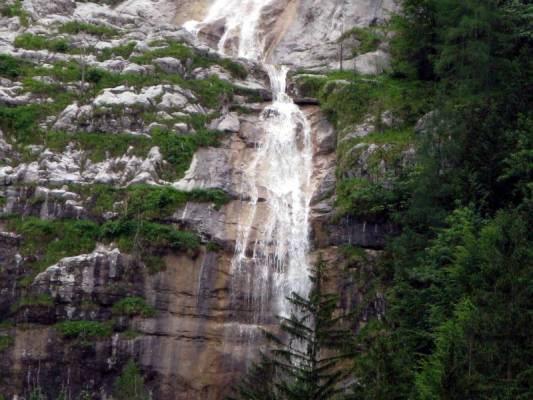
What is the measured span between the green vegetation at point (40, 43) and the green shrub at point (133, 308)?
19473 mm

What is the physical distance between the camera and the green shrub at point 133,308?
1441 inches

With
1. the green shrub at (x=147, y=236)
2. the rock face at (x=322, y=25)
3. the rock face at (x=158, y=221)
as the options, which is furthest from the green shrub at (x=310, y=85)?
the green shrub at (x=147, y=236)

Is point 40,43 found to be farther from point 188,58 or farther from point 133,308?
point 133,308

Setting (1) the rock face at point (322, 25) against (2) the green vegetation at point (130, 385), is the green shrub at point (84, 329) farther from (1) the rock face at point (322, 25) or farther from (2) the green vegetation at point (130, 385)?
(1) the rock face at point (322, 25)

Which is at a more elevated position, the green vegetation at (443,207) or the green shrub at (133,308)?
Result: the green vegetation at (443,207)

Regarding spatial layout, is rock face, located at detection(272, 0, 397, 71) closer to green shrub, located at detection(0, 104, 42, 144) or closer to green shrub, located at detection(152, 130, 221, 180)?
green shrub, located at detection(152, 130, 221, 180)

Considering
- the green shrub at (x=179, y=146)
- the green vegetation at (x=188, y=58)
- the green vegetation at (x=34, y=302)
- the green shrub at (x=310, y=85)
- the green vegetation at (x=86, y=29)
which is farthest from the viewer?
the green vegetation at (x=86, y=29)

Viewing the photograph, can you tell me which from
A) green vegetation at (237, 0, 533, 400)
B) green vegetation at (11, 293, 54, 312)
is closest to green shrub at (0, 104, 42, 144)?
green vegetation at (11, 293, 54, 312)

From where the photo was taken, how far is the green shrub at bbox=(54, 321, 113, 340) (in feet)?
118

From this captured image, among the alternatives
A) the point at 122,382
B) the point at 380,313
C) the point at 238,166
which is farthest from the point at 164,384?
the point at 238,166

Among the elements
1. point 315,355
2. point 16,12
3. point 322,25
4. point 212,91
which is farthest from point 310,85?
point 315,355

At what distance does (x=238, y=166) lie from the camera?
42938 millimetres

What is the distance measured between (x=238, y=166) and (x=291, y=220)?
475 centimetres

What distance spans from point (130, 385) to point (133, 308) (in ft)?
18.1
